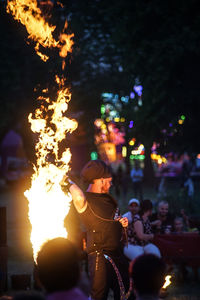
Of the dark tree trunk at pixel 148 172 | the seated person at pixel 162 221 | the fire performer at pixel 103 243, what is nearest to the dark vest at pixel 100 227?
the fire performer at pixel 103 243

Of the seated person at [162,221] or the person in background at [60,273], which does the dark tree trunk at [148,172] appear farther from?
the person in background at [60,273]

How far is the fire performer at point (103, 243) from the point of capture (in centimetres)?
553

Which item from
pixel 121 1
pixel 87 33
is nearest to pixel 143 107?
pixel 121 1

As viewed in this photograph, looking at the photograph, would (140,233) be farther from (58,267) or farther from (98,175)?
(58,267)

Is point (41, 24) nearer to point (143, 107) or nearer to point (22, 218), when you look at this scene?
point (143, 107)

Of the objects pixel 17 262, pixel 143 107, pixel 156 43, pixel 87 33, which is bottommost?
pixel 17 262

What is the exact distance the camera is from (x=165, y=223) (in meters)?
11.4

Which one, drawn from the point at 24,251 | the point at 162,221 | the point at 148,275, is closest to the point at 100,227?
the point at 148,275

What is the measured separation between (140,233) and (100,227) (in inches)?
125

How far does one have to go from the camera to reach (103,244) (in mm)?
5652

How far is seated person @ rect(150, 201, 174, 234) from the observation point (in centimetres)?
1120

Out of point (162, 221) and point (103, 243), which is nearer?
point (103, 243)

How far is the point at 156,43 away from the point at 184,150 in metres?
4.30

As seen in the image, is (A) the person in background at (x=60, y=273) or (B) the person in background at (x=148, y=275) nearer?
(A) the person in background at (x=60, y=273)
